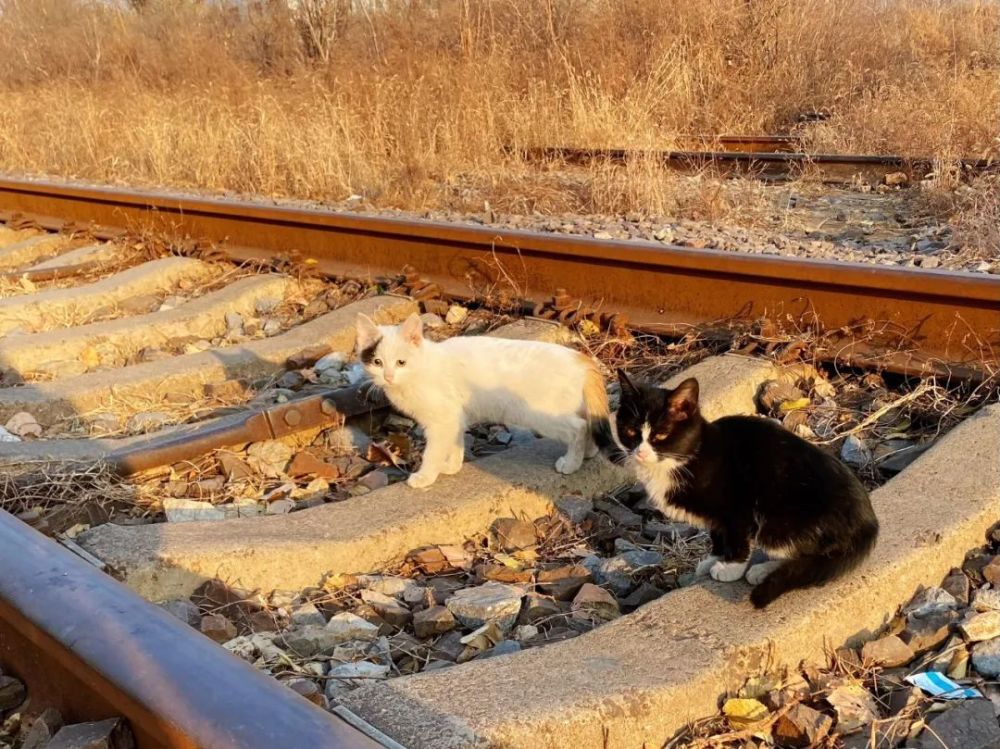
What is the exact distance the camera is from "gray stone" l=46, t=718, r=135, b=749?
154cm

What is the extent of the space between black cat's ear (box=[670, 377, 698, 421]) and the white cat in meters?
0.74

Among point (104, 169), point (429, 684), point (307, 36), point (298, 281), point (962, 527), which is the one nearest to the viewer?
point (429, 684)

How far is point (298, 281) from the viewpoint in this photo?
20.1 feet

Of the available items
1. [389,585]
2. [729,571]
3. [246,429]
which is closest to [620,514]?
[729,571]

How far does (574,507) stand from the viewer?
3.29m

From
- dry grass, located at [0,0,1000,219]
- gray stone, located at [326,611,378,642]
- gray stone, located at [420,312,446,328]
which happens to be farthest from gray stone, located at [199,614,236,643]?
dry grass, located at [0,0,1000,219]

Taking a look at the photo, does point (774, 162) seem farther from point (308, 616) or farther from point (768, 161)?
point (308, 616)

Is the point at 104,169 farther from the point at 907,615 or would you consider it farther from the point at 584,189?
the point at 907,615

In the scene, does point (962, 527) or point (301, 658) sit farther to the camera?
point (962, 527)

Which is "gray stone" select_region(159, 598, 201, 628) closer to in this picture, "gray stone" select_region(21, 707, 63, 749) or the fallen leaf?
"gray stone" select_region(21, 707, 63, 749)

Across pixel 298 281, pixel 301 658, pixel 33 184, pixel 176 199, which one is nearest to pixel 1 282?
pixel 176 199

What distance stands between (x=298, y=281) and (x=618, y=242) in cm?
230

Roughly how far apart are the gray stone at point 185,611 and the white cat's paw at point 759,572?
1473mm

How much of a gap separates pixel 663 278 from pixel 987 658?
2.67 metres
